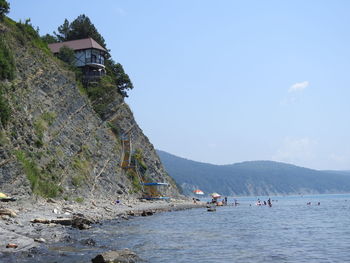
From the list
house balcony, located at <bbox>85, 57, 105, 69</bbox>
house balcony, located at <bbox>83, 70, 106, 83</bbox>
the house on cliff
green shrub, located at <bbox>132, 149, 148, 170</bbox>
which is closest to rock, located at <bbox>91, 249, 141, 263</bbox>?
green shrub, located at <bbox>132, 149, 148, 170</bbox>

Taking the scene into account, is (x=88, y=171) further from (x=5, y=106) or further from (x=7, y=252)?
(x=7, y=252)

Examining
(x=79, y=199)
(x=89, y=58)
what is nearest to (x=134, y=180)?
(x=79, y=199)

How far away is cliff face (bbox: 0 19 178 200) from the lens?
41.3 metres

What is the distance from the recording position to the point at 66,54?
245ft

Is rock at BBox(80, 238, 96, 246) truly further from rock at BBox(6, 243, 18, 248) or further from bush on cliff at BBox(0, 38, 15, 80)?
bush on cliff at BBox(0, 38, 15, 80)

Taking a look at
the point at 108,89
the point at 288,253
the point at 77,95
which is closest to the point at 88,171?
the point at 77,95

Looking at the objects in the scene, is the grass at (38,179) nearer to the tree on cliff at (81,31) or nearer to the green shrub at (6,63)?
the green shrub at (6,63)

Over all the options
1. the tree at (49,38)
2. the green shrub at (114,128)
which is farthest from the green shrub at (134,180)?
the tree at (49,38)

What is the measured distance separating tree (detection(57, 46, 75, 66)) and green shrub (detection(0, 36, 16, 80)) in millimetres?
22752

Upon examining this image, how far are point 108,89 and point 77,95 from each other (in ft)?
37.5

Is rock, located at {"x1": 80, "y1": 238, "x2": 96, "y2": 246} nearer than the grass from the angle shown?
Yes

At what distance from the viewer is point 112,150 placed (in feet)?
218

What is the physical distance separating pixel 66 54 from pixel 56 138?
89.3 ft

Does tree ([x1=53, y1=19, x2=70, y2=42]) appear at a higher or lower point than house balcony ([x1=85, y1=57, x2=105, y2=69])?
higher
